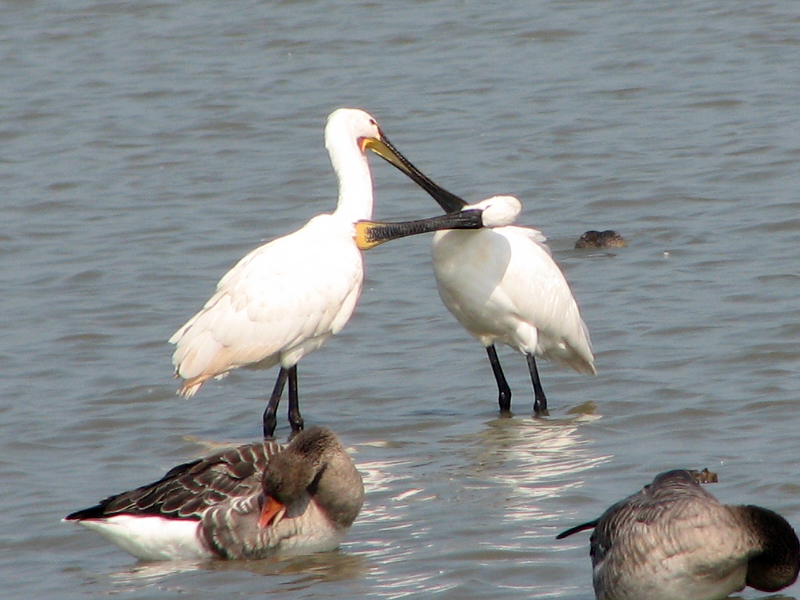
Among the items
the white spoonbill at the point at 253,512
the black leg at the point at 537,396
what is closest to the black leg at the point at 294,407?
the black leg at the point at 537,396

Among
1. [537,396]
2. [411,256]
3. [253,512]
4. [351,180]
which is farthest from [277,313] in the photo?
[411,256]

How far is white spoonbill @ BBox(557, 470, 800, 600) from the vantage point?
5.79 m

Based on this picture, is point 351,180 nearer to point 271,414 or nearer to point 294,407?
point 294,407

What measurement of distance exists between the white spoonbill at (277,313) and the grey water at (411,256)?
41cm

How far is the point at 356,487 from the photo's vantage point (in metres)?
7.16

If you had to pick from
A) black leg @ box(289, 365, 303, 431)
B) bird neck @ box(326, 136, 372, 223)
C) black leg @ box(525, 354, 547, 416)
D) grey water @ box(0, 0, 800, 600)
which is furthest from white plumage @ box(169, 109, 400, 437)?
black leg @ box(525, 354, 547, 416)

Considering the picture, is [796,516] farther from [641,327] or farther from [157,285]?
[157,285]

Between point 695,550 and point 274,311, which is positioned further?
point 274,311

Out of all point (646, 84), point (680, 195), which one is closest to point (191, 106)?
point (646, 84)

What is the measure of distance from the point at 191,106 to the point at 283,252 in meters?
8.97

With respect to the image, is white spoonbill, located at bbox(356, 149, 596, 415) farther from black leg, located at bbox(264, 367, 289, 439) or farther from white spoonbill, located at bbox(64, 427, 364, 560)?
white spoonbill, located at bbox(64, 427, 364, 560)

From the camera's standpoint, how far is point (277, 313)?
968 centimetres

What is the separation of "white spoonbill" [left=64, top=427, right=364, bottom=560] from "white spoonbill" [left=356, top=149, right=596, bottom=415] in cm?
297

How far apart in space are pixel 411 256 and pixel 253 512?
649 centimetres
